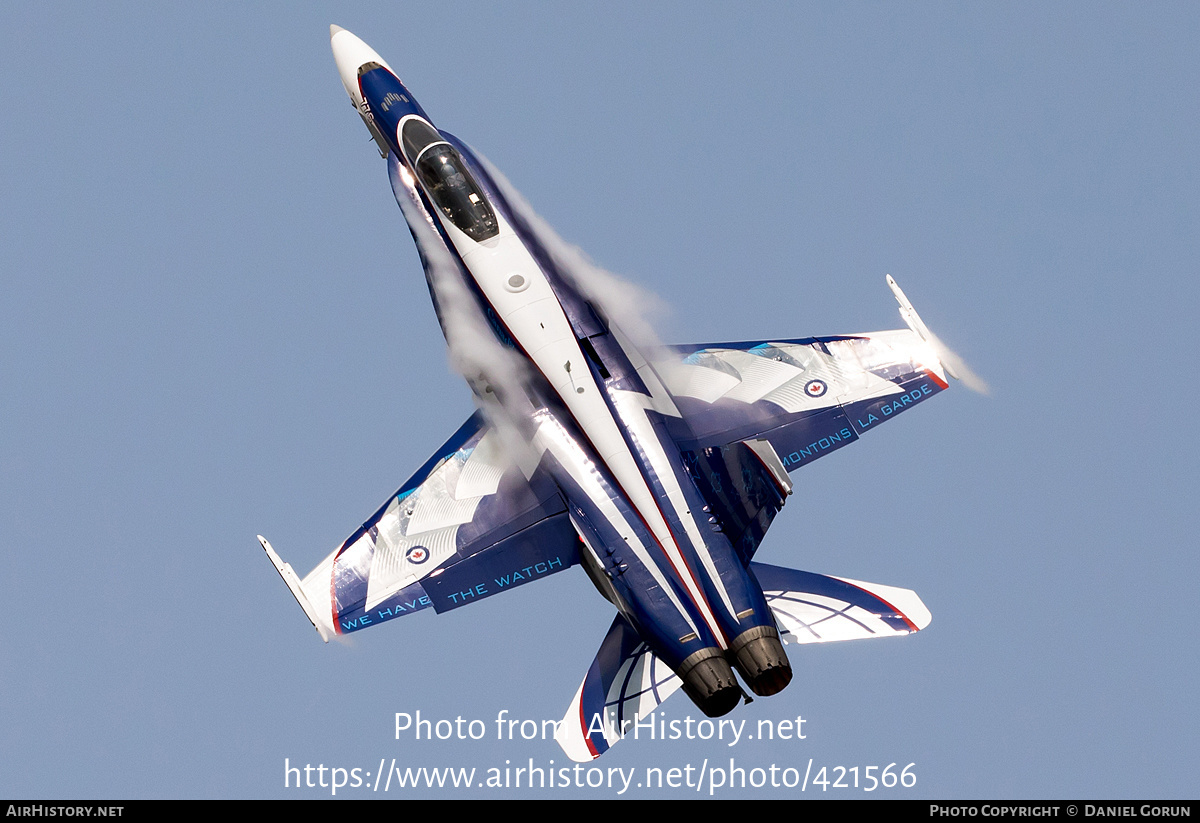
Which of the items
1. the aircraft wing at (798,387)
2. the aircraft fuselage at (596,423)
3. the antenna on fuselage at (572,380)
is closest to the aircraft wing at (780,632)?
the aircraft fuselage at (596,423)

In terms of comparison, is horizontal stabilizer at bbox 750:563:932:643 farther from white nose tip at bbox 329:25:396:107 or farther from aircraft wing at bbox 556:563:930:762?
white nose tip at bbox 329:25:396:107

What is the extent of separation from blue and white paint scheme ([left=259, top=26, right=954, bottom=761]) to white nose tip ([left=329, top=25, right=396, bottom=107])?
2436 mm

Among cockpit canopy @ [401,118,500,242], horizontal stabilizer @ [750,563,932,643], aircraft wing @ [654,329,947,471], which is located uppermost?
cockpit canopy @ [401,118,500,242]

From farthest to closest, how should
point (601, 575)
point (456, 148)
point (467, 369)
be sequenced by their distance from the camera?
1. point (456, 148)
2. point (467, 369)
3. point (601, 575)

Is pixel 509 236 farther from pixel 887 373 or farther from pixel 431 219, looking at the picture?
pixel 887 373

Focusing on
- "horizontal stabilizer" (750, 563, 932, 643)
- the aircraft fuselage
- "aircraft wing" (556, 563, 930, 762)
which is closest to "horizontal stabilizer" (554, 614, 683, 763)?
"aircraft wing" (556, 563, 930, 762)

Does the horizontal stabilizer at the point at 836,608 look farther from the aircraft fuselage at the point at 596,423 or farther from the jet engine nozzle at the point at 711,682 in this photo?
the jet engine nozzle at the point at 711,682

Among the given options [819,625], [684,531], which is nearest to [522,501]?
[684,531]

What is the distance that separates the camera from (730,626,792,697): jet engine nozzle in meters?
25.8

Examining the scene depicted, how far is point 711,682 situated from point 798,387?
616 cm

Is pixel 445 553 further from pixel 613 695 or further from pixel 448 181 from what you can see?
pixel 448 181

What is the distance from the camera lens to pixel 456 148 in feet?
105

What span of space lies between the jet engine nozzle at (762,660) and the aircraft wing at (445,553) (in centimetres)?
354

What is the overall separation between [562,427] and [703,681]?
4.92 meters
